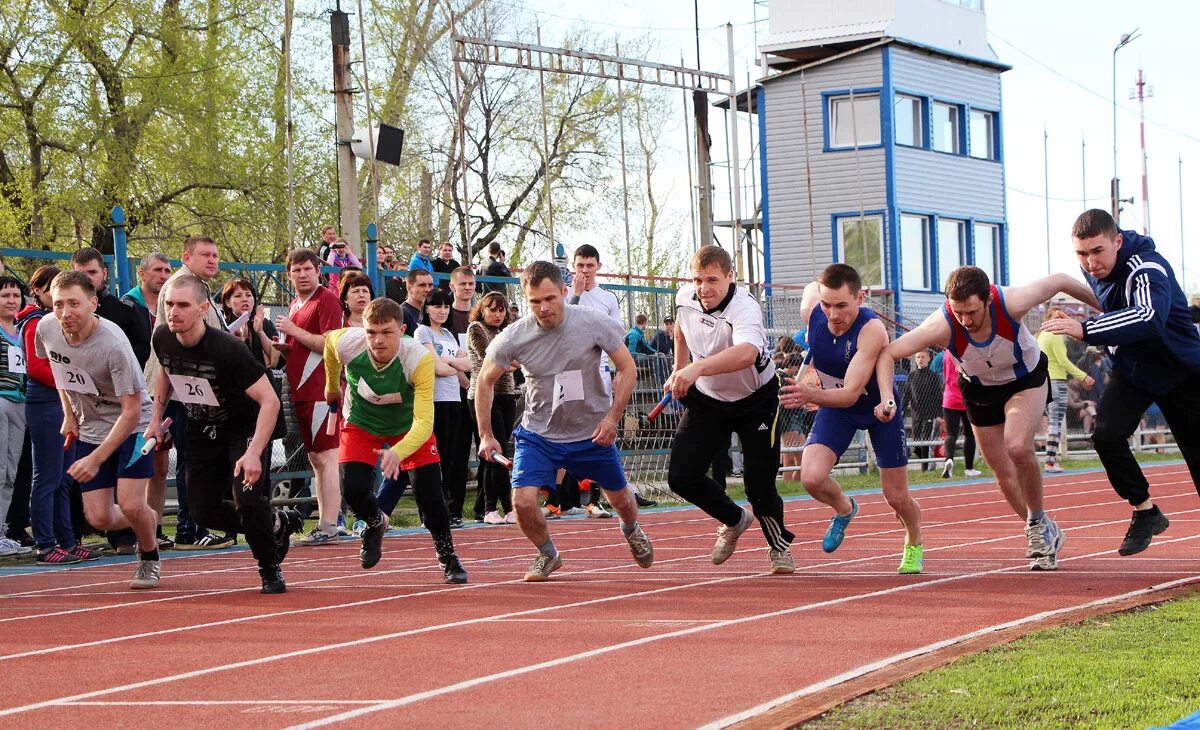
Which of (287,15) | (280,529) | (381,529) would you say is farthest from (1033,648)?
(287,15)

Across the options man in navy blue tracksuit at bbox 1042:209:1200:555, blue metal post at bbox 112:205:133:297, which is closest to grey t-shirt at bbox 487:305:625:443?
man in navy blue tracksuit at bbox 1042:209:1200:555

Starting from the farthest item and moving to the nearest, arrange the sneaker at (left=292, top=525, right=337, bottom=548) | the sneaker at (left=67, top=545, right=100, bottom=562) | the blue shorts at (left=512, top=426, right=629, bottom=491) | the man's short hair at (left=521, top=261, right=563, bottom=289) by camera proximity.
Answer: the sneaker at (left=292, top=525, right=337, bottom=548) → the sneaker at (left=67, top=545, right=100, bottom=562) → the blue shorts at (left=512, top=426, right=629, bottom=491) → the man's short hair at (left=521, top=261, right=563, bottom=289)

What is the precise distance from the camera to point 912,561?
927cm

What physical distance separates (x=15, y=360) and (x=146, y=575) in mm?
2544

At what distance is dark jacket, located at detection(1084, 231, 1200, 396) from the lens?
27.1 feet

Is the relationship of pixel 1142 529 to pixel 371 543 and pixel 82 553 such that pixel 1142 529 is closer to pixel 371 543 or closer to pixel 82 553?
pixel 371 543

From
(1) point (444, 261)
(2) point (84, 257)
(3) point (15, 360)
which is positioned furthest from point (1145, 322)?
(1) point (444, 261)

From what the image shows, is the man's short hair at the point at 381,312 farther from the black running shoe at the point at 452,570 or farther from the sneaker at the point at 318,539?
the sneaker at the point at 318,539

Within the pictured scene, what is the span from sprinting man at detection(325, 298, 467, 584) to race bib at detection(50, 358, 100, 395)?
4.64 feet

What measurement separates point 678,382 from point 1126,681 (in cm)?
368

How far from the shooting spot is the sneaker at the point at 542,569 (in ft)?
30.7

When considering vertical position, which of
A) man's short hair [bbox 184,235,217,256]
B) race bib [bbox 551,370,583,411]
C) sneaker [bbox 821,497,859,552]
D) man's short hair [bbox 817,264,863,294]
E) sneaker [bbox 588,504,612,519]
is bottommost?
sneaker [bbox 588,504,612,519]

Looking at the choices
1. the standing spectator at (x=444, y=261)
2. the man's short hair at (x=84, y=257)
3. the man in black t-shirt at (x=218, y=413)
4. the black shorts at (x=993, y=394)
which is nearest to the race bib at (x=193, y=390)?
the man in black t-shirt at (x=218, y=413)

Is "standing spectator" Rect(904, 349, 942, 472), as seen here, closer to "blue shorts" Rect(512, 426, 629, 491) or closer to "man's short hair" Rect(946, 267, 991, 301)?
"blue shorts" Rect(512, 426, 629, 491)
